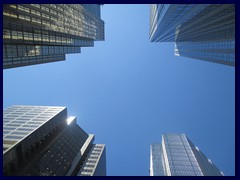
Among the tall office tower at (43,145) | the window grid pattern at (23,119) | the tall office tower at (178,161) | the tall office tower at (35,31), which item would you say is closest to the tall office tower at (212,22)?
the tall office tower at (35,31)

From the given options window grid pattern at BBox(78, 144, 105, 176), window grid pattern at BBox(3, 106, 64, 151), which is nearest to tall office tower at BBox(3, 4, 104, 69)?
window grid pattern at BBox(3, 106, 64, 151)

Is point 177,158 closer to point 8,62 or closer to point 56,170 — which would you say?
point 56,170

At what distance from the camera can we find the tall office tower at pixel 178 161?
119938 millimetres

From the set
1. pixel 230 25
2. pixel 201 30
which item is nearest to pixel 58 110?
pixel 201 30

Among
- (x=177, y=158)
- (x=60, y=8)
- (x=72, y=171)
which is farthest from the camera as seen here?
(x=177, y=158)

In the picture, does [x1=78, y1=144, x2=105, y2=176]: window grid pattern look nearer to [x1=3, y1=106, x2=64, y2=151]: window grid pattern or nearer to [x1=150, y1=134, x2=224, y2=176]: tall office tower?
[x1=3, y1=106, x2=64, y2=151]: window grid pattern

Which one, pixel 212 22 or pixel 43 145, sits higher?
pixel 212 22

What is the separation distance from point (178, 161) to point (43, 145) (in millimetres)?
79900

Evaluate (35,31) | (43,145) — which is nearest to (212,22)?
(35,31)

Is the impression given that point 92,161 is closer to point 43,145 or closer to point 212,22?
point 43,145

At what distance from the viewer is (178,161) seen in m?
132

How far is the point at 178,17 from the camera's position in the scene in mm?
66188

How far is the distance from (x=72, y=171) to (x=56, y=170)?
13.7m

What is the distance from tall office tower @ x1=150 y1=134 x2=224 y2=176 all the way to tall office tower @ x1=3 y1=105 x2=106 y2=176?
40409mm
